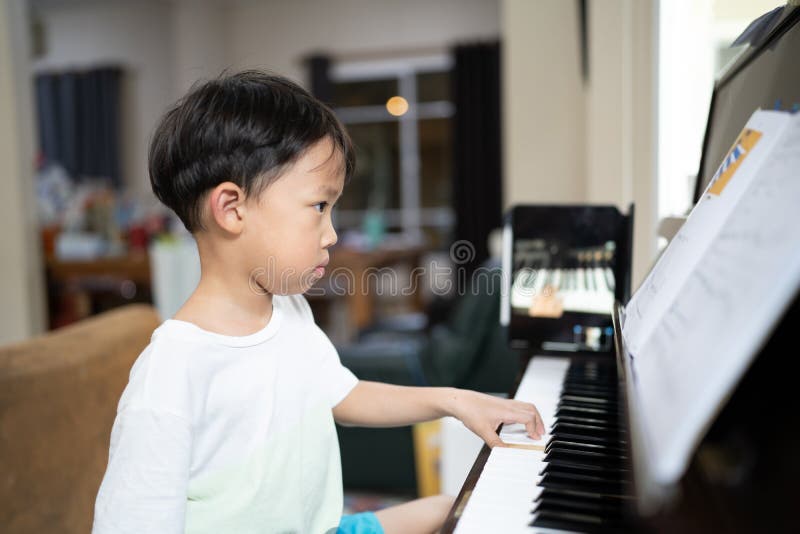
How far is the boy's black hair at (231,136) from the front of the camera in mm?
888

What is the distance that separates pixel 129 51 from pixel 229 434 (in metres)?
7.68

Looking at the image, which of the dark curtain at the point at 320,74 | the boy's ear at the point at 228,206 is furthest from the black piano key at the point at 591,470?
the dark curtain at the point at 320,74

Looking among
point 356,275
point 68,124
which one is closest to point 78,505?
point 356,275

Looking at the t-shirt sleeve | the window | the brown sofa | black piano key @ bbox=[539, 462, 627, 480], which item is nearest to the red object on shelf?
the brown sofa

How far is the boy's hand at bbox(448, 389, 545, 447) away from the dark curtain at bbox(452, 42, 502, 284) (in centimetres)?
568

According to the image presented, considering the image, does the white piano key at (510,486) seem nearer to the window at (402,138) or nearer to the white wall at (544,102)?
the white wall at (544,102)

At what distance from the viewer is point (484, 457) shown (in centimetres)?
86

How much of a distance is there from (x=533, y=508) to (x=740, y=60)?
2.46 ft

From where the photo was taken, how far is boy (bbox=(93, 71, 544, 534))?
2.88 ft

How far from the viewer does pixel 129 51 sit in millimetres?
7539

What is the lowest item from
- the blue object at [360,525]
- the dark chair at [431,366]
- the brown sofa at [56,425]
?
the dark chair at [431,366]

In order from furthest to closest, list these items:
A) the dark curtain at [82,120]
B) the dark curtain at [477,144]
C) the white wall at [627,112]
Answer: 1. the dark curtain at [82,120]
2. the dark curtain at [477,144]
3. the white wall at [627,112]

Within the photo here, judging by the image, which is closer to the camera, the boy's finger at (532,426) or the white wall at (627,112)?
the boy's finger at (532,426)

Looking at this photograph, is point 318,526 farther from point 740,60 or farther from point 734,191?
point 740,60
